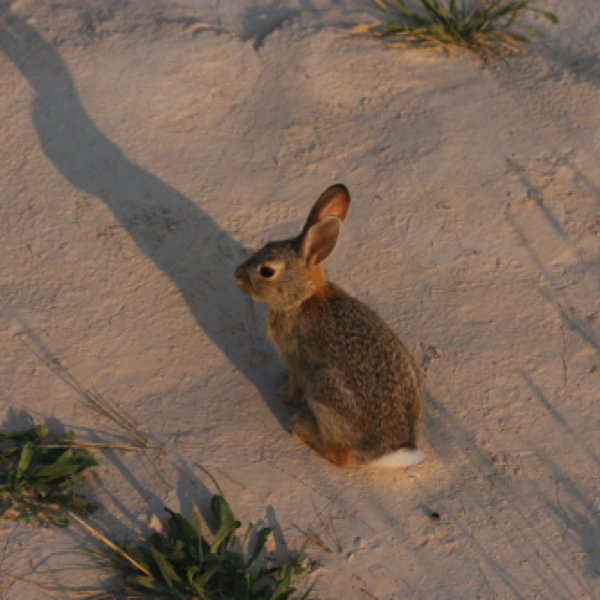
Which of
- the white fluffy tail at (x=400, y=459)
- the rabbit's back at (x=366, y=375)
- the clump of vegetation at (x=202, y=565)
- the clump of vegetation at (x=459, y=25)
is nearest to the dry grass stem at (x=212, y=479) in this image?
the clump of vegetation at (x=202, y=565)

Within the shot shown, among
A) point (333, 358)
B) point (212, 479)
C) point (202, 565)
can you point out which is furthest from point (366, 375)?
point (202, 565)

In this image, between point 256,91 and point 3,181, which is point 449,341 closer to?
point 256,91

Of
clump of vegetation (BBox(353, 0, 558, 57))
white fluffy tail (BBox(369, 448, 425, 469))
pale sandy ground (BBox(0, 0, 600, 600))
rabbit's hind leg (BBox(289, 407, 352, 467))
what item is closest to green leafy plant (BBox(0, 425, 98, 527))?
pale sandy ground (BBox(0, 0, 600, 600))

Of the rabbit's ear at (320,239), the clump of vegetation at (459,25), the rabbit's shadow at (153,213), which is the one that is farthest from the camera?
the clump of vegetation at (459,25)

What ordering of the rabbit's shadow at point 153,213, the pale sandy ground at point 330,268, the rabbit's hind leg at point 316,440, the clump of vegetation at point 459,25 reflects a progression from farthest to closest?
the clump of vegetation at point 459,25 → the rabbit's shadow at point 153,213 → the rabbit's hind leg at point 316,440 → the pale sandy ground at point 330,268

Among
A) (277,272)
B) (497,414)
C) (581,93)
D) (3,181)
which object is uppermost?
(3,181)

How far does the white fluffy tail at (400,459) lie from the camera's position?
3.99 m

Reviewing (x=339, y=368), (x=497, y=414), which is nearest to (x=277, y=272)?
(x=339, y=368)

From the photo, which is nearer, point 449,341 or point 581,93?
point 449,341

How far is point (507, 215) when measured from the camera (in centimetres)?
567

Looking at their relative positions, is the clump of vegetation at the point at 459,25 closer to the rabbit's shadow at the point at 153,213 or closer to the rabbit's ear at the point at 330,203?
the rabbit's shadow at the point at 153,213

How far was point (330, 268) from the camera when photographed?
5301mm

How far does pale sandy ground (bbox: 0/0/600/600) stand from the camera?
12.9ft

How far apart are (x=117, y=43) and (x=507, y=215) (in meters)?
3.58
